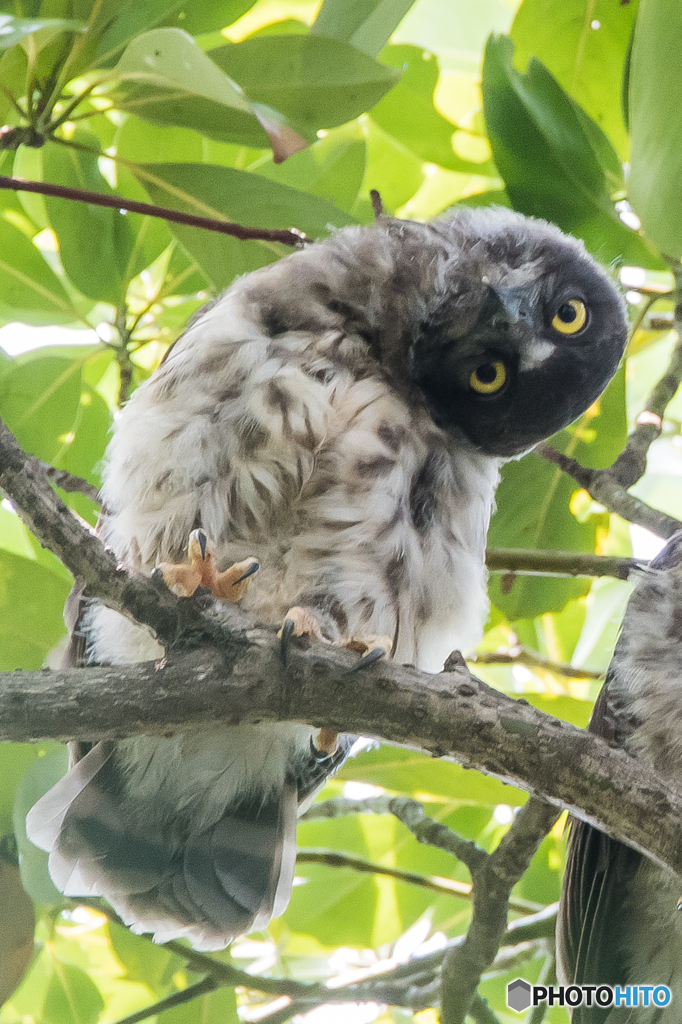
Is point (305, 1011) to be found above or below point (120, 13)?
below

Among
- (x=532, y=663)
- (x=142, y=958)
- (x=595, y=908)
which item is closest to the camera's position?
(x=595, y=908)

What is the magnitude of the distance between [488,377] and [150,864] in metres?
1.20

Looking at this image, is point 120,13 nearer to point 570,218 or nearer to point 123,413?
point 123,413

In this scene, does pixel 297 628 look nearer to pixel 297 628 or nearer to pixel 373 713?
pixel 297 628

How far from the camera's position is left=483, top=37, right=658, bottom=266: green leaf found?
7.36 ft

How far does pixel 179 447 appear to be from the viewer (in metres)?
1.91

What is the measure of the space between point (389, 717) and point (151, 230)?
148cm

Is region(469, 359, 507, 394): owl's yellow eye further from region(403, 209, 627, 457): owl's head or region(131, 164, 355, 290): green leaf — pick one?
region(131, 164, 355, 290): green leaf

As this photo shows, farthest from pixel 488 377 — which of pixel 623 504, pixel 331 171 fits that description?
pixel 331 171

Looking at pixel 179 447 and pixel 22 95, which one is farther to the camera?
pixel 22 95

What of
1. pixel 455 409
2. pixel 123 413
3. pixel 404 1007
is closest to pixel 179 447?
pixel 123 413

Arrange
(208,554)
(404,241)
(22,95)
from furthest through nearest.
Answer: (404,241) < (22,95) < (208,554)

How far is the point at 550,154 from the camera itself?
2.29 m

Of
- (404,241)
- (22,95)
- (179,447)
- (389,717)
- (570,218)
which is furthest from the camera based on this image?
(570,218)
